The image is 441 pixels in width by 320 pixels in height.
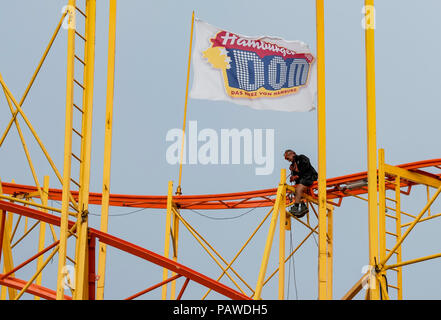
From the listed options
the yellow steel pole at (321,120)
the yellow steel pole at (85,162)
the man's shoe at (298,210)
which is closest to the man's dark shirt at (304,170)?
the man's shoe at (298,210)

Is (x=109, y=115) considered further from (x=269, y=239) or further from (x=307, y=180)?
(x=307, y=180)

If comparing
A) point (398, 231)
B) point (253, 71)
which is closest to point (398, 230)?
point (398, 231)

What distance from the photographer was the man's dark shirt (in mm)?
25625

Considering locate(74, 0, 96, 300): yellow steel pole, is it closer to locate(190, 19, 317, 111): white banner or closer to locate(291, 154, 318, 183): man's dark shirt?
locate(190, 19, 317, 111): white banner

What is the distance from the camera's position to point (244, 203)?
28781 millimetres

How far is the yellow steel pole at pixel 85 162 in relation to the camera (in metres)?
17.6

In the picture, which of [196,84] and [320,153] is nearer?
[320,153]

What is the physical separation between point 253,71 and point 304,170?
3311mm

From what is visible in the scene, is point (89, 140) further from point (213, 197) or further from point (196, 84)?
point (213, 197)

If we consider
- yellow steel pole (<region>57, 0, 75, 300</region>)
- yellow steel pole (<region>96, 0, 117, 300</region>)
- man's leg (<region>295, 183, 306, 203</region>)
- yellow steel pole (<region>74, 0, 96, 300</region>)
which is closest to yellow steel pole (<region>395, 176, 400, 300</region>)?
man's leg (<region>295, 183, 306, 203</region>)

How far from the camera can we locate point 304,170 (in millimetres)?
25703

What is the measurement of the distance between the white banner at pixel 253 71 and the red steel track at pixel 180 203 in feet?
8.90
